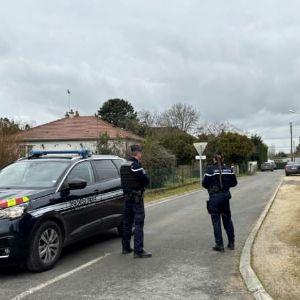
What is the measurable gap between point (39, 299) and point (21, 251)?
1304 mm

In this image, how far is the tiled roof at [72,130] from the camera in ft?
164

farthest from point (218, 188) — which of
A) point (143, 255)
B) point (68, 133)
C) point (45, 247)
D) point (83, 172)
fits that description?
point (68, 133)

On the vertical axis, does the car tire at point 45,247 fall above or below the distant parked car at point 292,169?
below

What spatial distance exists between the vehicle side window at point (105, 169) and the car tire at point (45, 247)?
199 cm

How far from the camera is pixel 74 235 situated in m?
8.73

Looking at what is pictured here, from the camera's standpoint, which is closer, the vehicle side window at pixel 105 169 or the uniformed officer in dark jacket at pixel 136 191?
the uniformed officer in dark jacket at pixel 136 191

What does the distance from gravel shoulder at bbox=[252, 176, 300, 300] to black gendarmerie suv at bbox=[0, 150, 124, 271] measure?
2.88m

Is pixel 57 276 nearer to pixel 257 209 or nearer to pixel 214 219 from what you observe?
pixel 214 219

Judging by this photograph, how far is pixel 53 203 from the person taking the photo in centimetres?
815

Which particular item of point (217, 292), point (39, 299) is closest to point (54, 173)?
point (39, 299)

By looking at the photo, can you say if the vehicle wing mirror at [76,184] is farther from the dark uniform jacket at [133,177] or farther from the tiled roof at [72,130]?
the tiled roof at [72,130]

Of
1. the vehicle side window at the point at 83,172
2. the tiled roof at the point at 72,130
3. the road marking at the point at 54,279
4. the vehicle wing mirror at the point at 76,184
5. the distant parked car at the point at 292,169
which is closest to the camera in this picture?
the road marking at the point at 54,279

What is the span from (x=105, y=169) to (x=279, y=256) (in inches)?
148

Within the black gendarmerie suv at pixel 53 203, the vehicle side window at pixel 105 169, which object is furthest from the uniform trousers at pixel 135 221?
the vehicle side window at pixel 105 169
